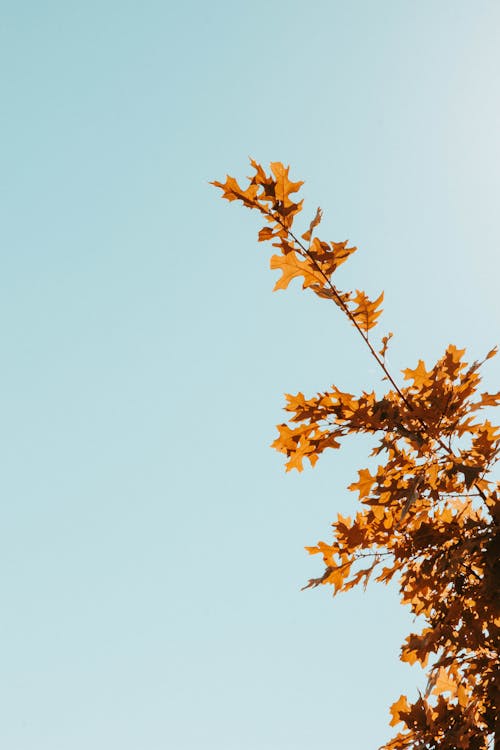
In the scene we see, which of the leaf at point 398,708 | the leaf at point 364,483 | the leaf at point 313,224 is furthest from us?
the leaf at point 398,708

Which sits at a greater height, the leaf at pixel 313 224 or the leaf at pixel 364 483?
the leaf at pixel 313 224

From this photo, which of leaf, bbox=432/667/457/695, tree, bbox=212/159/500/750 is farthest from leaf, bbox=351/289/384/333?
leaf, bbox=432/667/457/695

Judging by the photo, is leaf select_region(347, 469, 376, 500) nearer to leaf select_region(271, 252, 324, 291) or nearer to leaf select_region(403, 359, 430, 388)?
leaf select_region(403, 359, 430, 388)

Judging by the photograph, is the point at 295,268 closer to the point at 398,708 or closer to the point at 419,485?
the point at 419,485

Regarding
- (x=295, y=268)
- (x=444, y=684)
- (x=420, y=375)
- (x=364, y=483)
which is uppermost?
(x=295, y=268)

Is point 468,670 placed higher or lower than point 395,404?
lower

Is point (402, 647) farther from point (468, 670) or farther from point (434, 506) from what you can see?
point (434, 506)

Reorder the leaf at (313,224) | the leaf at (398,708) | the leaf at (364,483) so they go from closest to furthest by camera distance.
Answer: the leaf at (313,224) < the leaf at (364,483) < the leaf at (398,708)

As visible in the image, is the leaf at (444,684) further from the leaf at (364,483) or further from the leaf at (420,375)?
the leaf at (420,375)

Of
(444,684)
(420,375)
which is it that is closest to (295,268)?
(420,375)

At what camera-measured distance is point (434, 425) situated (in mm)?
3939

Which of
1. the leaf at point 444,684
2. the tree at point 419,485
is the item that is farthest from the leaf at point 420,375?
the leaf at point 444,684

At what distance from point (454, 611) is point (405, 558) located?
45 centimetres

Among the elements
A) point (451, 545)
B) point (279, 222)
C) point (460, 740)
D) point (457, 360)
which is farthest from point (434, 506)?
point (279, 222)
